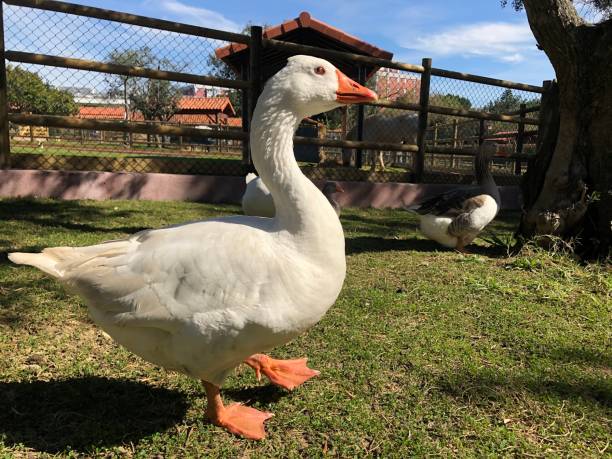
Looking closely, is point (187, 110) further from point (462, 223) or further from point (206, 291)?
point (206, 291)

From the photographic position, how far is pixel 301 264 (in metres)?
1.91

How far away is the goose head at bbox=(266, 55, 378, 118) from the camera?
2.07m

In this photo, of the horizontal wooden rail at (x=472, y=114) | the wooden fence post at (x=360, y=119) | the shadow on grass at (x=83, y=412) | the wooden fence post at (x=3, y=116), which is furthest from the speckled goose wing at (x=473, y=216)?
the wooden fence post at (x=3, y=116)

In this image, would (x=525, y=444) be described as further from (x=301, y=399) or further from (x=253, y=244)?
(x=253, y=244)

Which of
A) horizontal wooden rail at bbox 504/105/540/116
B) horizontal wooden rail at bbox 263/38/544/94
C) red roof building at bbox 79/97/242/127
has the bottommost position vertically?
horizontal wooden rail at bbox 504/105/540/116

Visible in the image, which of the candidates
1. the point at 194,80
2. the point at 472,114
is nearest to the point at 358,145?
the point at 472,114

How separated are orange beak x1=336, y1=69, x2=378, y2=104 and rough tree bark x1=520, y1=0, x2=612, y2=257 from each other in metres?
3.24

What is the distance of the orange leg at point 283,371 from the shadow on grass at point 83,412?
0.42 metres

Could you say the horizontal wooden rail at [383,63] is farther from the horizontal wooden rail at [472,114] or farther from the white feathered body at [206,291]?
the white feathered body at [206,291]

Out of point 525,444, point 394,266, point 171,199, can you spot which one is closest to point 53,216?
point 171,199

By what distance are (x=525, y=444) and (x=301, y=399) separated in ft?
3.44

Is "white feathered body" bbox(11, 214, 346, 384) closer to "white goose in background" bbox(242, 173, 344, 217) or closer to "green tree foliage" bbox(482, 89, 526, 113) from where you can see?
"white goose in background" bbox(242, 173, 344, 217)

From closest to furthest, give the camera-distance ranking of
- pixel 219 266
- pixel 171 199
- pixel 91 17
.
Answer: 1. pixel 219 266
2. pixel 91 17
3. pixel 171 199

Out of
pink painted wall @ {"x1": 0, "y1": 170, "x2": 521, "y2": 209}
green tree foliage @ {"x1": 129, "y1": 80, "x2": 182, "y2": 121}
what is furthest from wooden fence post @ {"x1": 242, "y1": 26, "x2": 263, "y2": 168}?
green tree foliage @ {"x1": 129, "y1": 80, "x2": 182, "y2": 121}
